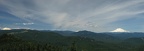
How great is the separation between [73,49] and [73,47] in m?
1.31

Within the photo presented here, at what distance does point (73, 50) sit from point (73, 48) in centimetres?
124

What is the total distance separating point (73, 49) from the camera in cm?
11500

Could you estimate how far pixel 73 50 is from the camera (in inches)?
4513

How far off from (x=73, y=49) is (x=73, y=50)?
25.0 inches

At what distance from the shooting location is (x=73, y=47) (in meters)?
116

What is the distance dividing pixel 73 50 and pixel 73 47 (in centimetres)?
194

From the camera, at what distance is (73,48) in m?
115

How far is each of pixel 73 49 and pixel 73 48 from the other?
61 cm

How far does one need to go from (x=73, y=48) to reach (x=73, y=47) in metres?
0.71
